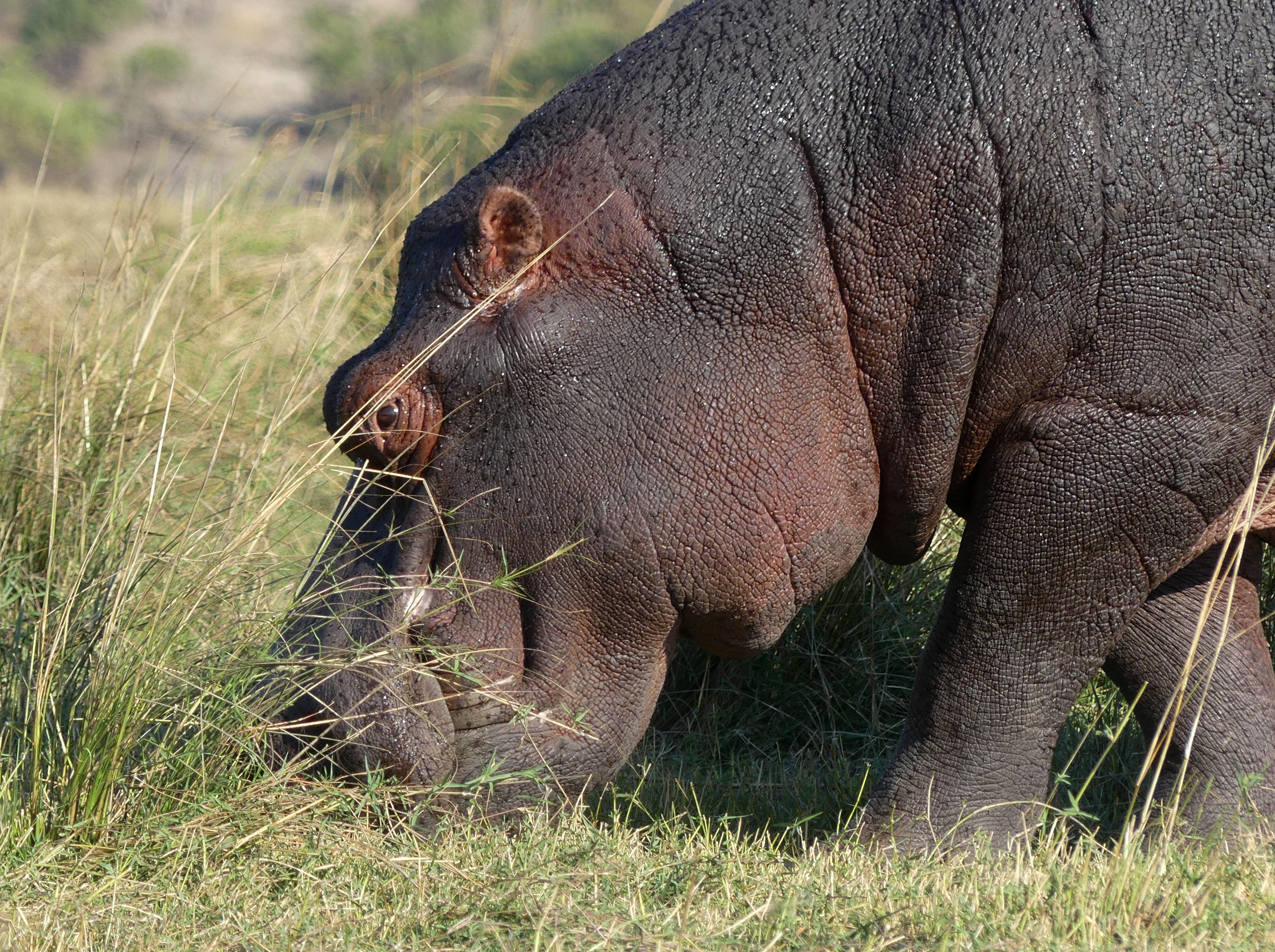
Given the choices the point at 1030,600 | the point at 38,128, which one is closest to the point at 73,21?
the point at 38,128

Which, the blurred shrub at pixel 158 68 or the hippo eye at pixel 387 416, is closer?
the hippo eye at pixel 387 416

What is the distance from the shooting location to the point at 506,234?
300 cm

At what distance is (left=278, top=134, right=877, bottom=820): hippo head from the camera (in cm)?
291

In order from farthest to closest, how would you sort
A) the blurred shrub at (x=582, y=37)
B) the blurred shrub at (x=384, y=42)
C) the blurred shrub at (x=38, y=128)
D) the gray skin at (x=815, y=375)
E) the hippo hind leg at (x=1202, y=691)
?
the blurred shrub at (x=384, y=42), the blurred shrub at (x=38, y=128), the blurred shrub at (x=582, y=37), the hippo hind leg at (x=1202, y=691), the gray skin at (x=815, y=375)

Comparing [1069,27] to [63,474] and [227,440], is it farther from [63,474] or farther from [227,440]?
[227,440]

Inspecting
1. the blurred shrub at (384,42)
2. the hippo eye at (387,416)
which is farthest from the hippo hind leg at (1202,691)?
the blurred shrub at (384,42)

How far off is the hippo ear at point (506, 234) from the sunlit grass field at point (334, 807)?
0.22 m

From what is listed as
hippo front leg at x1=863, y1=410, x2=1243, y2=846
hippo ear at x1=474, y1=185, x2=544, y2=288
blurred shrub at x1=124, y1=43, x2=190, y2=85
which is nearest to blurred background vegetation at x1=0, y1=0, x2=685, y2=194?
blurred shrub at x1=124, y1=43, x2=190, y2=85

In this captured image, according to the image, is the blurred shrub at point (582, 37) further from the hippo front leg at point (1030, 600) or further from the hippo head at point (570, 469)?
the hippo front leg at point (1030, 600)

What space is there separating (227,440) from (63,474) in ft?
2.93

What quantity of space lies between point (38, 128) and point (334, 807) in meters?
21.9

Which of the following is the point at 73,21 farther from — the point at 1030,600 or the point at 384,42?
the point at 1030,600

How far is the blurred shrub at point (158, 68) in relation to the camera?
25.5 meters

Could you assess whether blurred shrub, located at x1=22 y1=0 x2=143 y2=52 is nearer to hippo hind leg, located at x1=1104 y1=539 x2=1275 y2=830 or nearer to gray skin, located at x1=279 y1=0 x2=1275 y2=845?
gray skin, located at x1=279 y1=0 x2=1275 y2=845
